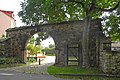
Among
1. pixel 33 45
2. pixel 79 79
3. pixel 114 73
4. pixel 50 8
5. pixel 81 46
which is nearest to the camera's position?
pixel 79 79

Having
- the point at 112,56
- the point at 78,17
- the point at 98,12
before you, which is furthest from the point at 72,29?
the point at 112,56

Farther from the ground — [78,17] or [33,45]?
[78,17]

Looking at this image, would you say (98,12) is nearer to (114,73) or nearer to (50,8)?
(50,8)

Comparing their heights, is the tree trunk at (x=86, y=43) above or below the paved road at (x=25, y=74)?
above

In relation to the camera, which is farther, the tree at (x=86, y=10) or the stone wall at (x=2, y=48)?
the stone wall at (x=2, y=48)

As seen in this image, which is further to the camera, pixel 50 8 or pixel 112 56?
pixel 50 8

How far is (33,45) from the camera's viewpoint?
35.3 metres

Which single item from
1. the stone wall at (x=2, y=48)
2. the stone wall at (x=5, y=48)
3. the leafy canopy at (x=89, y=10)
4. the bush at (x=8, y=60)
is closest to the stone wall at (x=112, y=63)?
the leafy canopy at (x=89, y=10)

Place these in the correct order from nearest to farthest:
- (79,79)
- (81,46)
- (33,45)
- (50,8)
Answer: (79,79) < (50,8) < (81,46) < (33,45)

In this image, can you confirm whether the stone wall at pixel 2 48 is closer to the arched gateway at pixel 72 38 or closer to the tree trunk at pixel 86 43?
the arched gateway at pixel 72 38

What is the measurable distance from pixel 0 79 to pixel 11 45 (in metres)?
12.9

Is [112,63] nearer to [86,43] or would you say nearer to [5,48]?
[86,43]

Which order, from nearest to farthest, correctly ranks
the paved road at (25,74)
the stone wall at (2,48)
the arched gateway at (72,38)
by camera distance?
the paved road at (25,74) < the arched gateway at (72,38) < the stone wall at (2,48)

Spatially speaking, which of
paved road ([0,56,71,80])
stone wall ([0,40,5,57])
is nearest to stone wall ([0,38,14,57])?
stone wall ([0,40,5,57])
